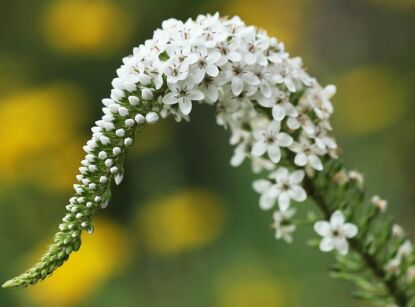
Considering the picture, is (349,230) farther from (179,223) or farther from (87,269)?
(179,223)

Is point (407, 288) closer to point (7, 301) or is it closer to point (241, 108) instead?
point (241, 108)

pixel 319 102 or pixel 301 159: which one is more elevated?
pixel 319 102

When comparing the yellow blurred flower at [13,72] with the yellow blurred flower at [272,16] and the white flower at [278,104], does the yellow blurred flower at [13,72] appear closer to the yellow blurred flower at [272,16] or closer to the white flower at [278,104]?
the yellow blurred flower at [272,16]


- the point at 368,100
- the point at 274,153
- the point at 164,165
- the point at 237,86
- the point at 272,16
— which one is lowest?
the point at 274,153

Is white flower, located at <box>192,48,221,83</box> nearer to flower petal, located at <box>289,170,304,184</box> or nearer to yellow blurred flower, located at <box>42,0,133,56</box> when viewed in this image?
flower petal, located at <box>289,170,304,184</box>

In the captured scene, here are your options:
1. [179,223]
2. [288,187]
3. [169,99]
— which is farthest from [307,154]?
[179,223]

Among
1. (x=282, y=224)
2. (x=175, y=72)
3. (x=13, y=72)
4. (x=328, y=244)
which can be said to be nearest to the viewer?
(x=175, y=72)

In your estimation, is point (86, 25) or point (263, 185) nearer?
point (263, 185)
